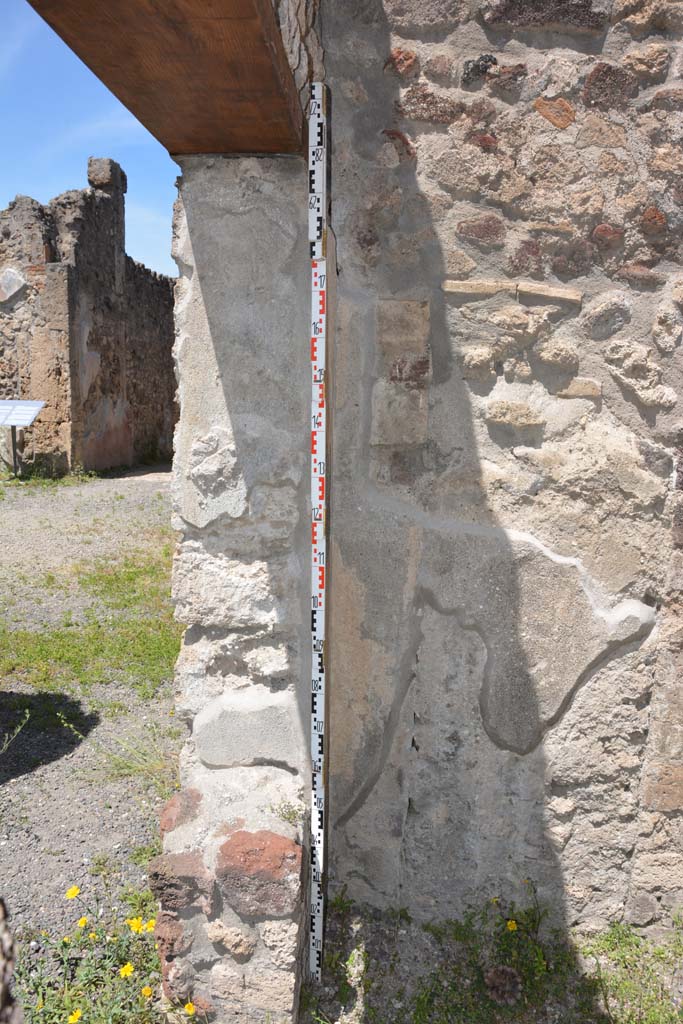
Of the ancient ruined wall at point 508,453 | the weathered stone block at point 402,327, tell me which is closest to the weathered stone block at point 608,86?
the ancient ruined wall at point 508,453

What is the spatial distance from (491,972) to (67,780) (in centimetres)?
192

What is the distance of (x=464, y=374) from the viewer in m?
2.23

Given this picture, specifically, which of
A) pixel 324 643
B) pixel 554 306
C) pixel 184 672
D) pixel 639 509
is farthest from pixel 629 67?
pixel 184 672

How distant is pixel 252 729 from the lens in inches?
86.0

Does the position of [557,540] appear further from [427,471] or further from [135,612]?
[135,612]

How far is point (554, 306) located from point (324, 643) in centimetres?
112

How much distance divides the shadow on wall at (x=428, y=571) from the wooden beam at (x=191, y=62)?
1.43 ft

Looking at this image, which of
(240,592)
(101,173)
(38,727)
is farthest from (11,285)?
(240,592)

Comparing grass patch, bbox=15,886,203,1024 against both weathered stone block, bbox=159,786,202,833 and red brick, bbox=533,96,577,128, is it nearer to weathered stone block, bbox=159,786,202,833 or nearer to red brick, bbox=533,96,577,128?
weathered stone block, bbox=159,786,202,833

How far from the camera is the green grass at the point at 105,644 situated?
4.30 m

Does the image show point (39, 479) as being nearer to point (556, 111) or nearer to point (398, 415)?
point (398, 415)

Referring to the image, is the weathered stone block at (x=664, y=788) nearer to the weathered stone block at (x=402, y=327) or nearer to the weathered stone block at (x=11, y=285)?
the weathered stone block at (x=402, y=327)

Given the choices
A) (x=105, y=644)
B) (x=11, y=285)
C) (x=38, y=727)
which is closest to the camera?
(x=38, y=727)

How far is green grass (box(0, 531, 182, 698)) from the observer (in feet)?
14.1
